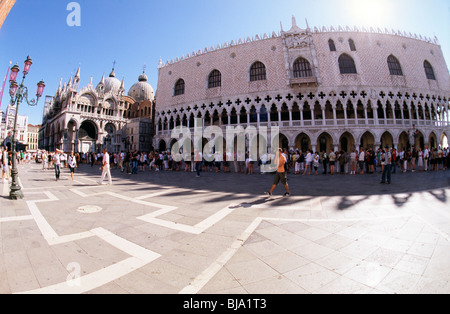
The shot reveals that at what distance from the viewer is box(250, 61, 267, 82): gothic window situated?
95.3 feet

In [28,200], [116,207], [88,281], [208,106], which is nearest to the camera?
[88,281]

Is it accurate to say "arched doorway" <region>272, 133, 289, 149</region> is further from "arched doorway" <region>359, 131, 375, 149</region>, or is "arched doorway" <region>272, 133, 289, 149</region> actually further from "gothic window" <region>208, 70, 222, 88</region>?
"gothic window" <region>208, 70, 222, 88</region>

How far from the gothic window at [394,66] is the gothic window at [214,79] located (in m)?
25.9

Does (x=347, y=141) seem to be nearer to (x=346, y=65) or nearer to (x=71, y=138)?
(x=346, y=65)

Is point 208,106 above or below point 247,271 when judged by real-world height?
above

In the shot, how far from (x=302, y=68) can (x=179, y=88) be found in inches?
855

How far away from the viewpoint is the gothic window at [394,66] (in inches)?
1106

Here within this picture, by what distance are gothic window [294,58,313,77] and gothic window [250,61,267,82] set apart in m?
4.62

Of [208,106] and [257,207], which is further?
[208,106]

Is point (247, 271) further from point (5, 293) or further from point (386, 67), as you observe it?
point (386, 67)

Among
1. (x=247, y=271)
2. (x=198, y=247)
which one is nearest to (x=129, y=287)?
(x=198, y=247)

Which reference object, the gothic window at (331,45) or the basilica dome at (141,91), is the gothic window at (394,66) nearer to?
the gothic window at (331,45)
